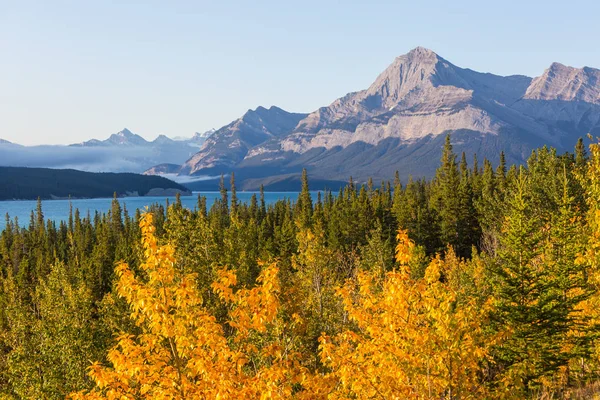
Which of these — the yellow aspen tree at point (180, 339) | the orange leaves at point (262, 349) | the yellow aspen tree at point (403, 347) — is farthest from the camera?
the yellow aspen tree at point (403, 347)

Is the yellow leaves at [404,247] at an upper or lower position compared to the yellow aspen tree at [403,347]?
upper

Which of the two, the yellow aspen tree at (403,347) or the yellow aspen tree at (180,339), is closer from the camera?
the yellow aspen tree at (180,339)

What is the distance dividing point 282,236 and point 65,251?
252ft

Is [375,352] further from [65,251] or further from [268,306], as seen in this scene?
[65,251]

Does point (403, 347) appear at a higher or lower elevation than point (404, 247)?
lower

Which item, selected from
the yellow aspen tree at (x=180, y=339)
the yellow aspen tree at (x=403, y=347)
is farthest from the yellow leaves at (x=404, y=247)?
the yellow aspen tree at (x=180, y=339)

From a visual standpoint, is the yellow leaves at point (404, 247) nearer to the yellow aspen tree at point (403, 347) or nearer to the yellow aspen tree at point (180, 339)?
the yellow aspen tree at point (403, 347)

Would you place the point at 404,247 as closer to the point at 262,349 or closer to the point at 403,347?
the point at 403,347

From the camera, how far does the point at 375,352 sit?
612 inches

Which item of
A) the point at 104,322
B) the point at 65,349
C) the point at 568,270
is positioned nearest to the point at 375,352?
the point at 568,270

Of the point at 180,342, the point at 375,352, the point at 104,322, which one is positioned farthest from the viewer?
the point at 104,322

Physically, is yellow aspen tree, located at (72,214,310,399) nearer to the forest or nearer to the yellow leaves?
the forest

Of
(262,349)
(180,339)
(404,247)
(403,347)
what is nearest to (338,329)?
(403,347)

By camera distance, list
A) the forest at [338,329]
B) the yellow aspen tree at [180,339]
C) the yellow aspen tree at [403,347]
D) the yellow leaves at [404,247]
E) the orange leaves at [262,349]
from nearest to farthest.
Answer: the yellow aspen tree at [180,339]
the orange leaves at [262,349]
the forest at [338,329]
the yellow aspen tree at [403,347]
the yellow leaves at [404,247]
